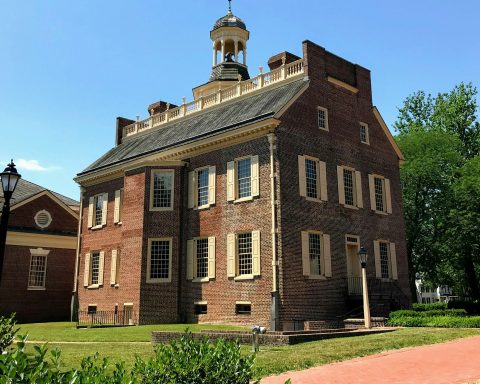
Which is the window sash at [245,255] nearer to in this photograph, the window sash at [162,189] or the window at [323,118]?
the window sash at [162,189]

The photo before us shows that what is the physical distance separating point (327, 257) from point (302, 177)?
396 centimetres

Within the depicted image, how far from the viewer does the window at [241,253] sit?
21.8 m

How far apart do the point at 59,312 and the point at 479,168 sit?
3155cm

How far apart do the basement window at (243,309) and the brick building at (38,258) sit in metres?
16.3

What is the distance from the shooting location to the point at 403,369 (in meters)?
9.65

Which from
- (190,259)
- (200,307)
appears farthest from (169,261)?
(200,307)

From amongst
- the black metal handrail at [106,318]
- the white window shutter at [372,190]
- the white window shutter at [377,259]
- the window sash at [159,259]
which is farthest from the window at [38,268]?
the white window shutter at [372,190]

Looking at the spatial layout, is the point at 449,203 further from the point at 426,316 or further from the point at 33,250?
the point at 33,250

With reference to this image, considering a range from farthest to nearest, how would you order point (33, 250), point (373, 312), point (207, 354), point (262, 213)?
1. point (33, 250)
2. point (373, 312)
3. point (262, 213)
4. point (207, 354)

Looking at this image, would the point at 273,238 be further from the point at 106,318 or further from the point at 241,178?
the point at 106,318

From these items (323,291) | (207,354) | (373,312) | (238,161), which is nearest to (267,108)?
(238,161)

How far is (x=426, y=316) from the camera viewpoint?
64.3 feet

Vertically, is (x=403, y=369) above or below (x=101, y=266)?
below

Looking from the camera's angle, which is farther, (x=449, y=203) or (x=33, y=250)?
(x=449, y=203)
